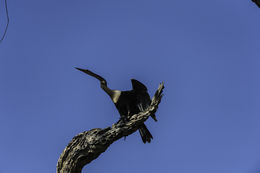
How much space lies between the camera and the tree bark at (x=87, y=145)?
4.14 metres

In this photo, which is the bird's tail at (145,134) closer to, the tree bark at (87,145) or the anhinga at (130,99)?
the anhinga at (130,99)

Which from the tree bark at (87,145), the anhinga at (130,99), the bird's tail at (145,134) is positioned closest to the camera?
the tree bark at (87,145)

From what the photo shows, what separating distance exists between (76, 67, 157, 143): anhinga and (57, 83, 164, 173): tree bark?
791mm

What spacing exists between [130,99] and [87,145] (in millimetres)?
1471

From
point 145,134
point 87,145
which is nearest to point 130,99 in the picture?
point 145,134

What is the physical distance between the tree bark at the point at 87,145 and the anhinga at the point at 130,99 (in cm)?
79

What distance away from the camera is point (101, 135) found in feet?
14.0

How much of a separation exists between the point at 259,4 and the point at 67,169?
3.27 m

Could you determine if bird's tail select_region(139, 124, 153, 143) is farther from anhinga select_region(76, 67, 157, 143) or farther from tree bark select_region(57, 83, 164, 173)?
tree bark select_region(57, 83, 164, 173)

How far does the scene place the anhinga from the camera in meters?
5.18

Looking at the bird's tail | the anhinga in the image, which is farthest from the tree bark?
the bird's tail

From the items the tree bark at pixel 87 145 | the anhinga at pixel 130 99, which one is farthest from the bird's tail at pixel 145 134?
the tree bark at pixel 87 145

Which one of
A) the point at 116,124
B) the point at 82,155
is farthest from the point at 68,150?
the point at 116,124

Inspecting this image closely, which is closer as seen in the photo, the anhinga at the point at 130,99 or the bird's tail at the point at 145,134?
the anhinga at the point at 130,99
